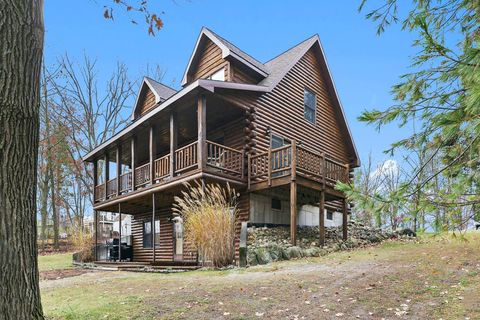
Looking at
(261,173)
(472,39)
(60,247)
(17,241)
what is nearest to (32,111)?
(17,241)

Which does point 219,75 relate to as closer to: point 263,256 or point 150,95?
point 150,95

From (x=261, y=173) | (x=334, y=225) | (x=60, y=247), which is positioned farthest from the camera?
(x=60, y=247)

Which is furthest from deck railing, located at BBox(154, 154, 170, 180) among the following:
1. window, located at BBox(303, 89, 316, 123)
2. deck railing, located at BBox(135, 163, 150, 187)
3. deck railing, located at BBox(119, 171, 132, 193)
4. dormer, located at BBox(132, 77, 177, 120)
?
window, located at BBox(303, 89, 316, 123)

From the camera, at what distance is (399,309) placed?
5.36m

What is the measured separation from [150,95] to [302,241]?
1115cm

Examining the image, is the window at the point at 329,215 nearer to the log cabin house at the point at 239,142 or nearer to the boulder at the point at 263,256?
the log cabin house at the point at 239,142

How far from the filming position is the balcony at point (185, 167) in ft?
41.2

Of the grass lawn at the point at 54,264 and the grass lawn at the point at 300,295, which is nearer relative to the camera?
the grass lawn at the point at 300,295

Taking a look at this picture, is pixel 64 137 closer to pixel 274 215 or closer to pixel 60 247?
pixel 60 247

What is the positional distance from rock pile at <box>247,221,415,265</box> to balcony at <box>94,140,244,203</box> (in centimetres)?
216

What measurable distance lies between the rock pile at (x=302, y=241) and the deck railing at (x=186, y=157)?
2.93 m

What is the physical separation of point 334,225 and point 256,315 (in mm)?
13497

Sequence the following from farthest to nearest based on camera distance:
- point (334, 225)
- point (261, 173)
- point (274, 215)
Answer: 1. point (334, 225)
2. point (274, 215)
3. point (261, 173)

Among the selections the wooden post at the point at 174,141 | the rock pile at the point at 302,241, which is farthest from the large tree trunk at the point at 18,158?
the wooden post at the point at 174,141
